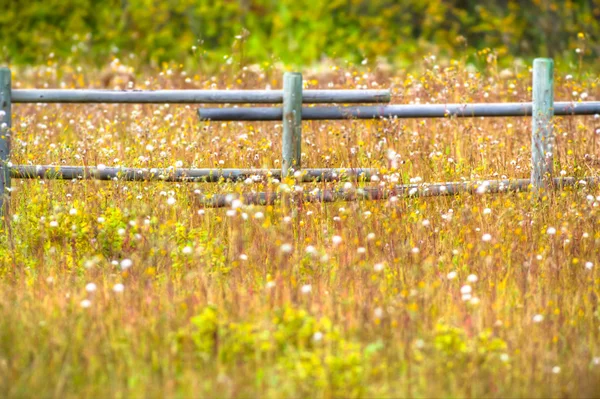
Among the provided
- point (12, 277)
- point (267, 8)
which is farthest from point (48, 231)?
point (267, 8)

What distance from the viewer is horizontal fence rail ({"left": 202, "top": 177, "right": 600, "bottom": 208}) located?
620 cm

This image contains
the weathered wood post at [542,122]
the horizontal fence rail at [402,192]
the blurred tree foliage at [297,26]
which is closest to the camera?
the horizontal fence rail at [402,192]

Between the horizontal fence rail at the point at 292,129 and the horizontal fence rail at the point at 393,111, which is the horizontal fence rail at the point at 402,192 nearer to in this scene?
the horizontal fence rail at the point at 292,129

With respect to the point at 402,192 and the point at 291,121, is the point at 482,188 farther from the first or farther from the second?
the point at 291,121

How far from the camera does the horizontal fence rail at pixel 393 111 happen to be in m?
6.59

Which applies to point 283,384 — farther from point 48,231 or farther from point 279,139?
point 279,139

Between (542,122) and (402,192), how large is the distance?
1.39 meters

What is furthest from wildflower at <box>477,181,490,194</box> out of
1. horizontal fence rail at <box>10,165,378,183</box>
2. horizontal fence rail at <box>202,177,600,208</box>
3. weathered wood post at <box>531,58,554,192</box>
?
horizontal fence rail at <box>10,165,378,183</box>

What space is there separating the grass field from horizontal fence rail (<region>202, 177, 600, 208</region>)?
0.25ft

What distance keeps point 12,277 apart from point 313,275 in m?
1.82

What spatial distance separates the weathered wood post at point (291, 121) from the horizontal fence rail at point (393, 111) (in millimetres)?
104

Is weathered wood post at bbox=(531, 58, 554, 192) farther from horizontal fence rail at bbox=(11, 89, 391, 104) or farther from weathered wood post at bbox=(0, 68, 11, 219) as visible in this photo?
weathered wood post at bbox=(0, 68, 11, 219)

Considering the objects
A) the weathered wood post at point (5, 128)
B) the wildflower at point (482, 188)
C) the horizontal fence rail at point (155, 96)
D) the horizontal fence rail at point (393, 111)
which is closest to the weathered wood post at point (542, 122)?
the horizontal fence rail at point (393, 111)

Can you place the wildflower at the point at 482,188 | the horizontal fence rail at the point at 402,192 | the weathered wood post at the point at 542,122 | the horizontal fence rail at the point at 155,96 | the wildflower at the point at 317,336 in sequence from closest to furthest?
the wildflower at the point at 317,336 < the wildflower at the point at 482,188 < the horizontal fence rail at the point at 402,192 < the horizontal fence rail at the point at 155,96 < the weathered wood post at the point at 542,122
